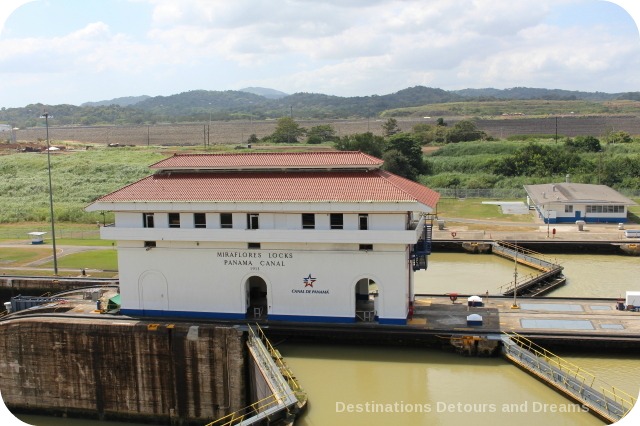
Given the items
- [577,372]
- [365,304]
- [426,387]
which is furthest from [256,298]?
[577,372]

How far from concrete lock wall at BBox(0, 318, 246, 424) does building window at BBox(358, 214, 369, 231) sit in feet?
18.9

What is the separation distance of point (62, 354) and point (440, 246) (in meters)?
28.1

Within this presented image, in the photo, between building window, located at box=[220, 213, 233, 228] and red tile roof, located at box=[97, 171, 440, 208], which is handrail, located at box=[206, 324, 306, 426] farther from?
red tile roof, located at box=[97, 171, 440, 208]

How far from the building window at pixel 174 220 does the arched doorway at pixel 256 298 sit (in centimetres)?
350

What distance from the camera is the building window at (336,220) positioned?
24766 mm

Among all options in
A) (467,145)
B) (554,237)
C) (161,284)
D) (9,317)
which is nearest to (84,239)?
(9,317)

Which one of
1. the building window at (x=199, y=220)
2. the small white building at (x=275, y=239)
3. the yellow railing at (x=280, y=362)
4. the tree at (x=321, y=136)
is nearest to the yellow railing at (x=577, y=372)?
the small white building at (x=275, y=239)

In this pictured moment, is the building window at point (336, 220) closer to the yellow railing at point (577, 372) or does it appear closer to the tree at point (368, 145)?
the yellow railing at point (577, 372)

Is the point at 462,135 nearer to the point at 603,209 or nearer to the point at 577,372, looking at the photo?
the point at 603,209

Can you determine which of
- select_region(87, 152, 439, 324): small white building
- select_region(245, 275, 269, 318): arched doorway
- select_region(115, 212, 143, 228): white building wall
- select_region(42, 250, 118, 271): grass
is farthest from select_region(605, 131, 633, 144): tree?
select_region(115, 212, 143, 228): white building wall

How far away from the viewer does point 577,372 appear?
2206 centimetres

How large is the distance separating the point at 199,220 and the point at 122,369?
612cm

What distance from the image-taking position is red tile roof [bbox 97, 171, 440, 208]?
2456 centimetres

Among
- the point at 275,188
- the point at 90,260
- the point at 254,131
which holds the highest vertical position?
the point at 254,131
